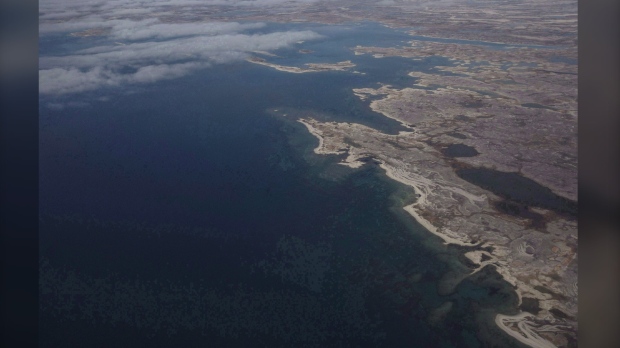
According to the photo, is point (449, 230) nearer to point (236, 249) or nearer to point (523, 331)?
point (523, 331)

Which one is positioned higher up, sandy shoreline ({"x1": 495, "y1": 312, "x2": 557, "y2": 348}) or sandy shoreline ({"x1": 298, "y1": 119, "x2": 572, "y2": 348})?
sandy shoreline ({"x1": 298, "y1": 119, "x2": 572, "y2": 348})

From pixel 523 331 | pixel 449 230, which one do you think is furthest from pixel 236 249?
pixel 523 331

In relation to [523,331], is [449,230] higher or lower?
higher

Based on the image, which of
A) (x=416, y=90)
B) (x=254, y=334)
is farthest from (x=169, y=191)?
(x=416, y=90)

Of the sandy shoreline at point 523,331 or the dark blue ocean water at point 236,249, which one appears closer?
the sandy shoreline at point 523,331

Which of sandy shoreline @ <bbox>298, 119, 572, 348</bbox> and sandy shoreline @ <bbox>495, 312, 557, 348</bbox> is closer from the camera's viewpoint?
sandy shoreline @ <bbox>495, 312, 557, 348</bbox>

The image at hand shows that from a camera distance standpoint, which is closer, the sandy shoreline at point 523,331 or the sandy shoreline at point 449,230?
the sandy shoreline at point 523,331

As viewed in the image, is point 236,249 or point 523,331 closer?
point 523,331

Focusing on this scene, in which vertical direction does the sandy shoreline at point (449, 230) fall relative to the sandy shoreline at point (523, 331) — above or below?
above
